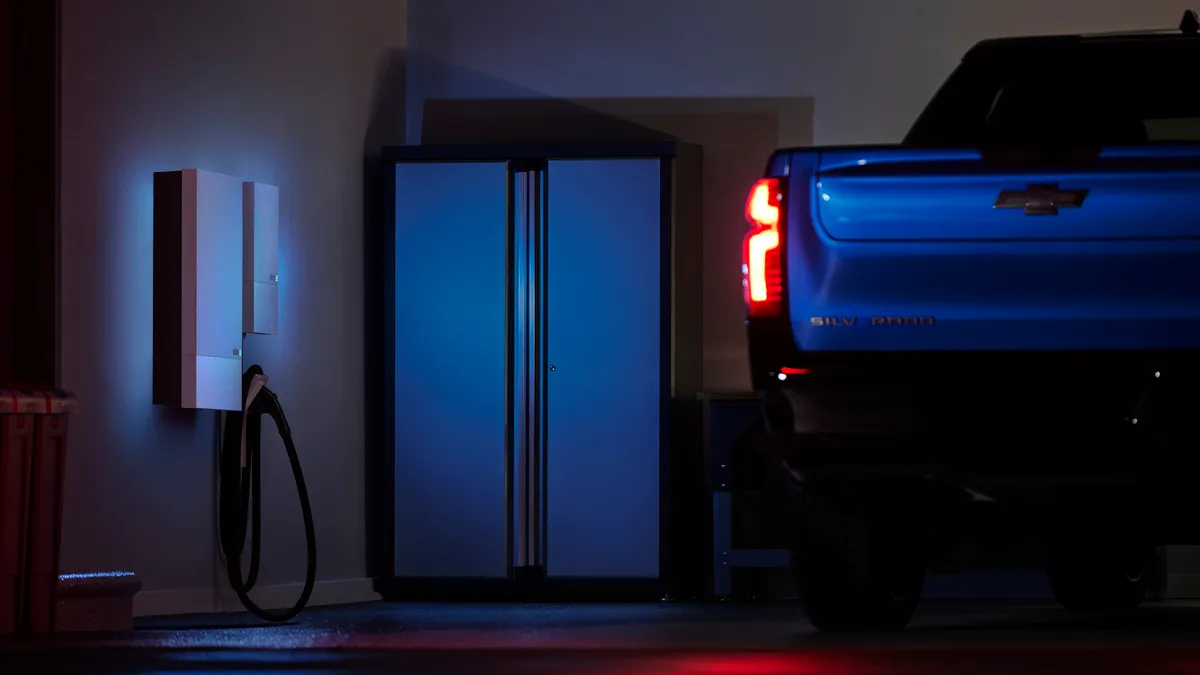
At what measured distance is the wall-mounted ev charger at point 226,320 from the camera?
25.1ft

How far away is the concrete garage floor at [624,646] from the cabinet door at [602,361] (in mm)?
1295

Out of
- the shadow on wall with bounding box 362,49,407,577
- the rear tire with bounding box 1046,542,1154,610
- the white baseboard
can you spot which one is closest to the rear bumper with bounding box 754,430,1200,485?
the rear tire with bounding box 1046,542,1154,610

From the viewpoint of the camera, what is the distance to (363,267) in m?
9.21

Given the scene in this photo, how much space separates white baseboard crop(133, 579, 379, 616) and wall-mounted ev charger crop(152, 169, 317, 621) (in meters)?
0.12

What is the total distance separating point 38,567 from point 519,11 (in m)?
4.82

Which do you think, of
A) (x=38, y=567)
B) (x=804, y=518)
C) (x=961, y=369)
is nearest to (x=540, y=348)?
(x=38, y=567)

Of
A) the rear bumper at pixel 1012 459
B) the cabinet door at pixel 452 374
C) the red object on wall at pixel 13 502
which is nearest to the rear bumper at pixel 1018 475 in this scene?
the rear bumper at pixel 1012 459

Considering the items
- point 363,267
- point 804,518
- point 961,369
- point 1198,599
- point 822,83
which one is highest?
point 822,83

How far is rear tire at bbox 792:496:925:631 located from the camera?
16.9ft

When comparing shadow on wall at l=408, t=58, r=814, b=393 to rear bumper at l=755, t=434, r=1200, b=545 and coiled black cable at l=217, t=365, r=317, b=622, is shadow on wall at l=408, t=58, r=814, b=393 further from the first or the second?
rear bumper at l=755, t=434, r=1200, b=545

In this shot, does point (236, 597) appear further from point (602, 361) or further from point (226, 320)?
point (602, 361)

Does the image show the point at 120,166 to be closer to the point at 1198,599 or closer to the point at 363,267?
the point at 363,267

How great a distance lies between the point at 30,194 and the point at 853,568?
13.0 feet

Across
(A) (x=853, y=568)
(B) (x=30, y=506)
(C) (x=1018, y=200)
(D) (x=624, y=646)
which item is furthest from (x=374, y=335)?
(C) (x=1018, y=200)
